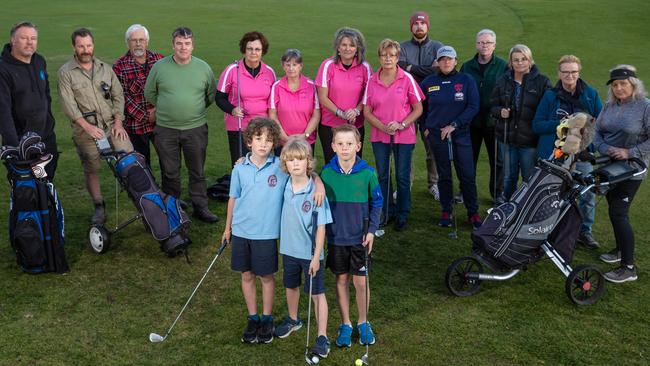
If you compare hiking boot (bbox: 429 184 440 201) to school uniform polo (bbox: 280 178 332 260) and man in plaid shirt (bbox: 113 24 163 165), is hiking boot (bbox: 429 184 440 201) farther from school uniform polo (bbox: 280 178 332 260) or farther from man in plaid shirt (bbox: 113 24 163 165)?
school uniform polo (bbox: 280 178 332 260)

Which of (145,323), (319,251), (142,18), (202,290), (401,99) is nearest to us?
(319,251)

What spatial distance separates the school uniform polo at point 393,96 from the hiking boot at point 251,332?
2712 mm

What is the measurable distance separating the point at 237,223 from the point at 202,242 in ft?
6.95

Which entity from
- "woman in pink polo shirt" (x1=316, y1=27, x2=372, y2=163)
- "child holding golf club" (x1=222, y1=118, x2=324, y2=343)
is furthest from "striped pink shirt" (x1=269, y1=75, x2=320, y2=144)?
"child holding golf club" (x1=222, y1=118, x2=324, y2=343)

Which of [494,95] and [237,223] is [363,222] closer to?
[237,223]

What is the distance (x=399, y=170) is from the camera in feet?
24.3

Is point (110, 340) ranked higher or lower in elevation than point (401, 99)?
lower

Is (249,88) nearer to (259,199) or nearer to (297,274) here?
(259,199)

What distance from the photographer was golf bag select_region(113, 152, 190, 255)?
21.7ft

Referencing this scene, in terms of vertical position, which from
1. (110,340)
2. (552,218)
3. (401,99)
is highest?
(401,99)

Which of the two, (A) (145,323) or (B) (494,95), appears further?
(B) (494,95)

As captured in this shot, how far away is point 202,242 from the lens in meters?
7.14

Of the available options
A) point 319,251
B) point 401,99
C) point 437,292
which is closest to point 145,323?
point 319,251

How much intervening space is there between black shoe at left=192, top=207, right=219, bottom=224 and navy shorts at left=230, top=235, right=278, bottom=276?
250cm
